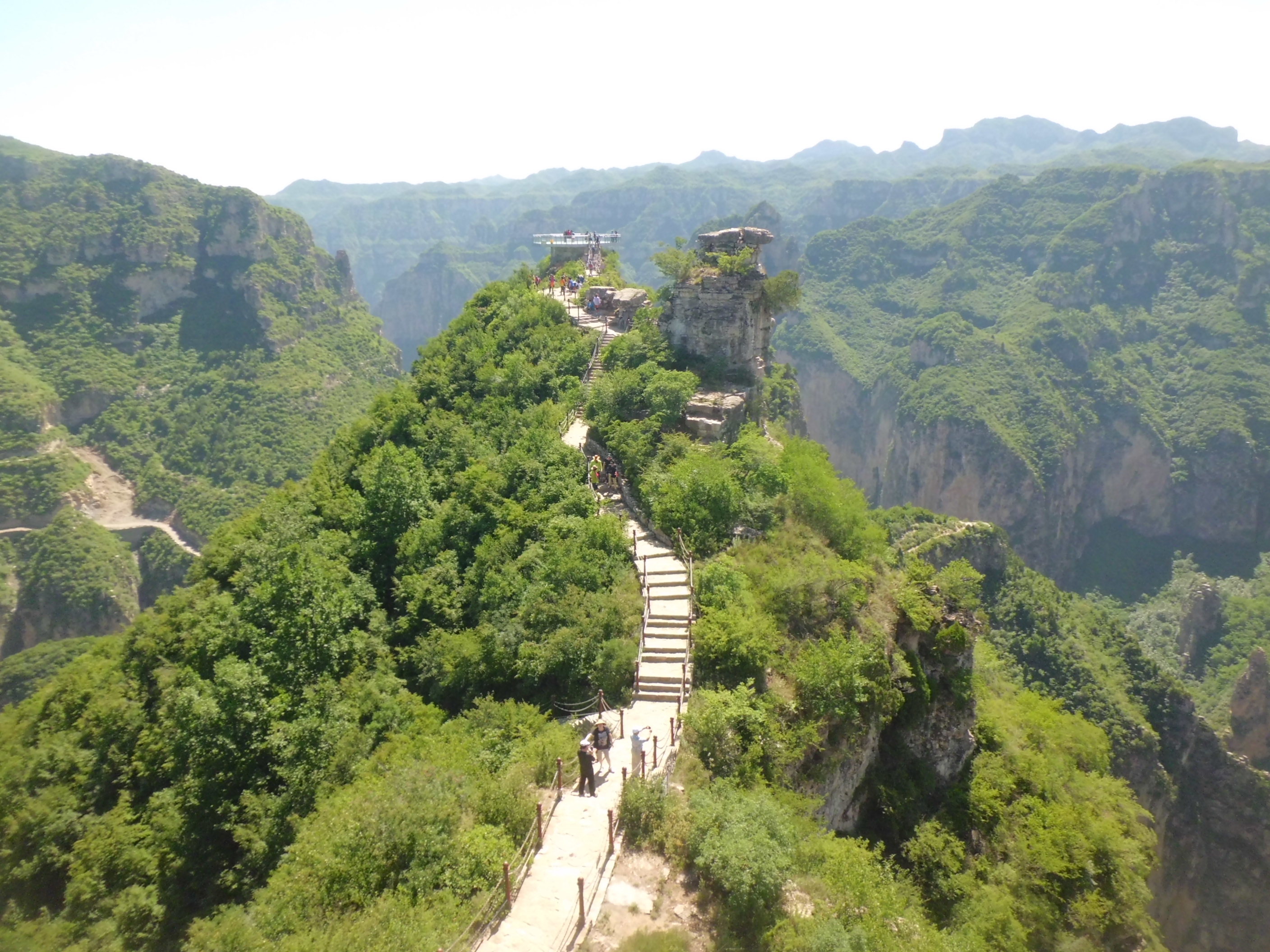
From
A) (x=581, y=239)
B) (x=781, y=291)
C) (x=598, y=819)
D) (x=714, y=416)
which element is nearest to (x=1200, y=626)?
(x=781, y=291)

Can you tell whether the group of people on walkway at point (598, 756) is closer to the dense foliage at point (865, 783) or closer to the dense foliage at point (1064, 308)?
the dense foliage at point (865, 783)

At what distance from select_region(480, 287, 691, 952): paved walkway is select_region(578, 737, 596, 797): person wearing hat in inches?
5.2

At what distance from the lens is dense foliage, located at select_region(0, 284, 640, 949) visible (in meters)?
12.2

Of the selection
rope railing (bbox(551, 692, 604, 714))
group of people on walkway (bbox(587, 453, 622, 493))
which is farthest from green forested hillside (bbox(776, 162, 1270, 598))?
rope railing (bbox(551, 692, 604, 714))

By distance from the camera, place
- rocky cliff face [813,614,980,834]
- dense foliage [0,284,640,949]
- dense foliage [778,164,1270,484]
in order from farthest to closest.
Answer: dense foliage [778,164,1270,484] < rocky cliff face [813,614,980,834] < dense foliage [0,284,640,949]

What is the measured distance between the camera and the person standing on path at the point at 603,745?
13.8 metres

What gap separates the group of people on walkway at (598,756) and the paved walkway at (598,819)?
12 centimetres

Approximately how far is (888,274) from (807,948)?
15011 centimetres

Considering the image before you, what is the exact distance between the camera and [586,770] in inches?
530

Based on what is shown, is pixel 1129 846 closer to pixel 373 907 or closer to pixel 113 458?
pixel 373 907

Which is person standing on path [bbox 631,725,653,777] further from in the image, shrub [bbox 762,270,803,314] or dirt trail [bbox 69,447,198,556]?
dirt trail [bbox 69,447,198,556]

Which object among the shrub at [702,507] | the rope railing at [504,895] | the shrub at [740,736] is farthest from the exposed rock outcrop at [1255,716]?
the rope railing at [504,895]

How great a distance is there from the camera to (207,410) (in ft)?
295

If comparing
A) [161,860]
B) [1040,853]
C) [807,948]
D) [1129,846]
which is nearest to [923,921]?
[807,948]
